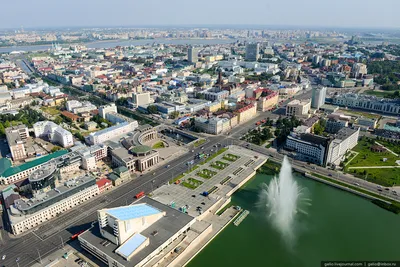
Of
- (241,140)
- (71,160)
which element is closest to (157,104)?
(241,140)

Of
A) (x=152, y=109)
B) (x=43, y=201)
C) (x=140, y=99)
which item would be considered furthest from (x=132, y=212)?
(x=140, y=99)

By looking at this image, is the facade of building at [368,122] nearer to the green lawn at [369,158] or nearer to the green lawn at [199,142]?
the green lawn at [369,158]

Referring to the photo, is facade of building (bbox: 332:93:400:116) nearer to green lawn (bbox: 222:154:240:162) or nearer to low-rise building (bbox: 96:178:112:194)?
green lawn (bbox: 222:154:240:162)

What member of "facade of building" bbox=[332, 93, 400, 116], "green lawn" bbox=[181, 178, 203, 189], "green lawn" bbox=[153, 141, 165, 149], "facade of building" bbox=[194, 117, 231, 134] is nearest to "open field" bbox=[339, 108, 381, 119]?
"facade of building" bbox=[332, 93, 400, 116]

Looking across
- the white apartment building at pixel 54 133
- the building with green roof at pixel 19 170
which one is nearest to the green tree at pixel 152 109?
the white apartment building at pixel 54 133

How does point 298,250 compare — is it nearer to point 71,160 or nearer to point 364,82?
point 71,160

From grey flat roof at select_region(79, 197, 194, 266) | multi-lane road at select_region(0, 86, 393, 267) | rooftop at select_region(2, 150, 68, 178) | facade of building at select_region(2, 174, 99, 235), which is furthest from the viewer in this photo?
rooftop at select_region(2, 150, 68, 178)

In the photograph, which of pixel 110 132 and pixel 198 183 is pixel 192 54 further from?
pixel 198 183
